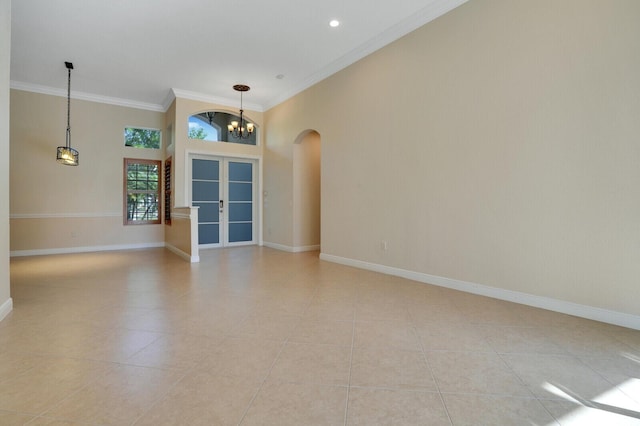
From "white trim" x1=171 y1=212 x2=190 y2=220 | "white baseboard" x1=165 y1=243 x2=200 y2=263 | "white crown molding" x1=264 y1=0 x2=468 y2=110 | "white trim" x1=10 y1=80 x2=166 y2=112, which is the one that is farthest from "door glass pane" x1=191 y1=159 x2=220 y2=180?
"white crown molding" x1=264 y1=0 x2=468 y2=110

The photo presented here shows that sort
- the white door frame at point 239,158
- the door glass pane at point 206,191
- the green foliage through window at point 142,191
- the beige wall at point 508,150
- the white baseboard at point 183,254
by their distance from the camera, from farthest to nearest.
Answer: the green foliage through window at point 142,191
the door glass pane at point 206,191
the white door frame at point 239,158
the white baseboard at point 183,254
the beige wall at point 508,150

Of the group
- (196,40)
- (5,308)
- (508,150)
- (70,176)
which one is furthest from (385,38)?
(70,176)

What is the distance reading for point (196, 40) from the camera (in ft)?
15.2

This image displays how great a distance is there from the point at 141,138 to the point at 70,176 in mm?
1644

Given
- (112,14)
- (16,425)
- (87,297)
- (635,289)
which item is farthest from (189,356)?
(112,14)

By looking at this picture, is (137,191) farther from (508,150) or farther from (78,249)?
(508,150)

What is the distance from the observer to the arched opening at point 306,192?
6.73 meters

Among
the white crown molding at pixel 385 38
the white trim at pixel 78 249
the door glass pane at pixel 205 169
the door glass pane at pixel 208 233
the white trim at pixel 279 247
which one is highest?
the white crown molding at pixel 385 38

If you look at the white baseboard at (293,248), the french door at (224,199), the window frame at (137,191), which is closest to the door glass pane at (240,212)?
the french door at (224,199)

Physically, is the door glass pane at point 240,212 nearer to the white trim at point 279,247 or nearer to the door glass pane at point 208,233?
the door glass pane at point 208,233

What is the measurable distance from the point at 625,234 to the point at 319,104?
4663 mm

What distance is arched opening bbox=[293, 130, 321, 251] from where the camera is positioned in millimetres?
6734

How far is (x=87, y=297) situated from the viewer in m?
3.49

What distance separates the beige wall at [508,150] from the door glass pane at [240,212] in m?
3.52
